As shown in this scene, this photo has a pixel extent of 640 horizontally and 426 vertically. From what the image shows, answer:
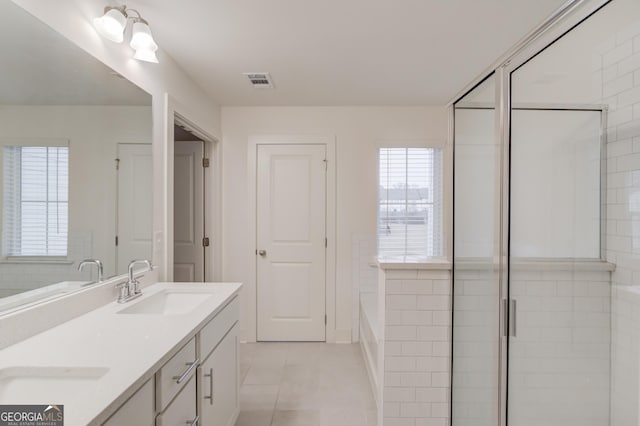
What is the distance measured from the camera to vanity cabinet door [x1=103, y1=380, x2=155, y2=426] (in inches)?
31.6

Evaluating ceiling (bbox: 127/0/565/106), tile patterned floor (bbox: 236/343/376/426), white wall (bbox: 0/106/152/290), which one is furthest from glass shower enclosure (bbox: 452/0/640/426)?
white wall (bbox: 0/106/152/290)

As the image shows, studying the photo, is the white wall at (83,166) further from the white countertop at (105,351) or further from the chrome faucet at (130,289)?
the white countertop at (105,351)

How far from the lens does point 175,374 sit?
112 centimetres

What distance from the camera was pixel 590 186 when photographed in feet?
3.65

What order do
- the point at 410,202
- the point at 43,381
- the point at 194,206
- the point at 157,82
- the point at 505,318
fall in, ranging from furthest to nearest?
the point at 410,202
the point at 194,206
the point at 157,82
the point at 505,318
the point at 43,381

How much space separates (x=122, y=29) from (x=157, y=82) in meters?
0.55

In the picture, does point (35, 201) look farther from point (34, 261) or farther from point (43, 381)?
point (43, 381)

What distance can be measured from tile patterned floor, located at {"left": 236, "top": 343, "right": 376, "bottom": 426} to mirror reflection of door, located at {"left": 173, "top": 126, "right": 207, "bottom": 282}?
1.05 metres

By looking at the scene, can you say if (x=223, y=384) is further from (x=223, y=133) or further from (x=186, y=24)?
(x=223, y=133)

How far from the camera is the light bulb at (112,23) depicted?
1429mm

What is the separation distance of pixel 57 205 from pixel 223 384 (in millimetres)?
1141

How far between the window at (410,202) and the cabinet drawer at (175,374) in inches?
92.8

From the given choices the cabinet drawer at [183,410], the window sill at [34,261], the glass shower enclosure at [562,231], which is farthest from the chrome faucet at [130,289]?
the glass shower enclosure at [562,231]

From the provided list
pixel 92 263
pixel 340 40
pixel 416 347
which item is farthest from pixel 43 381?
pixel 340 40
